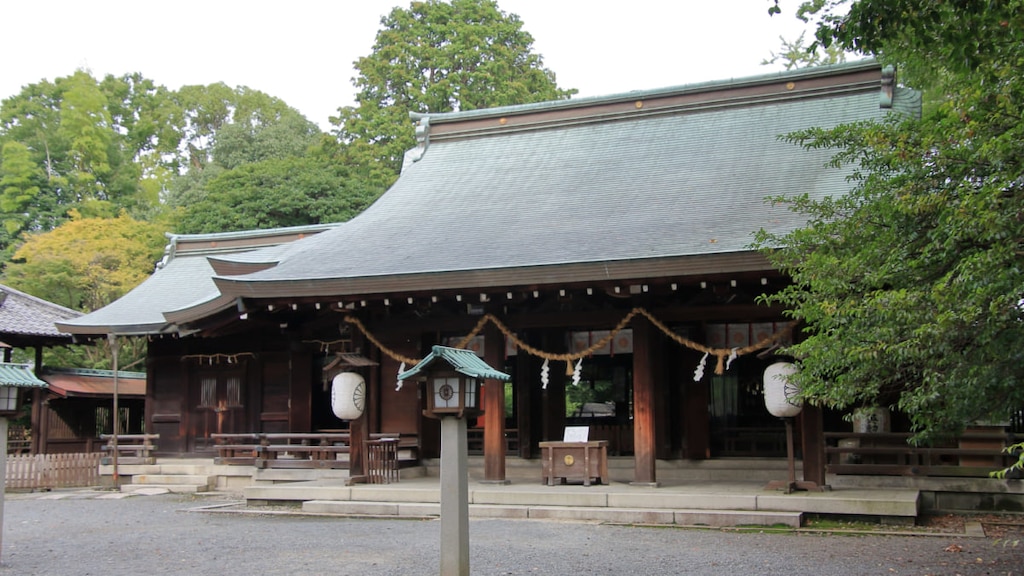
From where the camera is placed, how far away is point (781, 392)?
11.6 metres

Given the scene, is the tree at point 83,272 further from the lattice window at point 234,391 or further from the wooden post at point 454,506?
the wooden post at point 454,506

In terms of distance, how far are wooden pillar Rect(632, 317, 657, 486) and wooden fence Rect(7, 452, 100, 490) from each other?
36.4ft

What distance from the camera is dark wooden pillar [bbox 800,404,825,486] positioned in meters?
11.8

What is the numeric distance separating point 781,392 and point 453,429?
226 inches

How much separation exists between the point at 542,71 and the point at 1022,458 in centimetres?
3377

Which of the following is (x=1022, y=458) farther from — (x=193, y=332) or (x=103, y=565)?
(x=193, y=332)

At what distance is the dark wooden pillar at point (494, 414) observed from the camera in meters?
13.3

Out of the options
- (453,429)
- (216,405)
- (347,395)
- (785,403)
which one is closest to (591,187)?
(347,395)

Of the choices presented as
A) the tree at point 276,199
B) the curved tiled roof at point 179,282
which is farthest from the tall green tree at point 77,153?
the curved tiled roof at point 179,282

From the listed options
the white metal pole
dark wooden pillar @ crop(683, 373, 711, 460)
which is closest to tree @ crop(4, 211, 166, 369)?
dark wooden pillar @ crop(683, 373, 711, 460)

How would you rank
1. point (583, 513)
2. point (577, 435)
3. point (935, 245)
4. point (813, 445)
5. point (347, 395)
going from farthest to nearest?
point (347, 395) → point (577, 435) → point (813, 445) → point (583, 513) → point (935, 245)

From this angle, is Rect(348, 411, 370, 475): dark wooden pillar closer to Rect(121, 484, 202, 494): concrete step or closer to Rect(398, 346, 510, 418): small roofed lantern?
Rect(121, 484, 202, 494): concrete step

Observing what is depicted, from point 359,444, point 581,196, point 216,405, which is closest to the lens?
point 359,444

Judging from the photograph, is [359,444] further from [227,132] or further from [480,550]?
[227,132]
